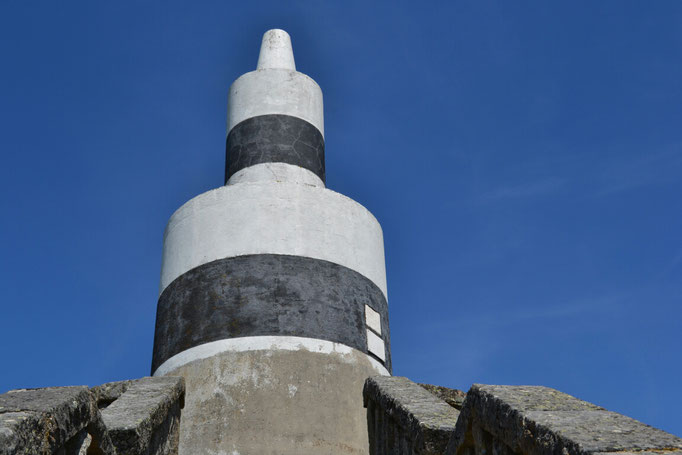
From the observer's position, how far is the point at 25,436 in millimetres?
3529

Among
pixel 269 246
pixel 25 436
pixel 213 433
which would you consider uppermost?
pixel 269 246

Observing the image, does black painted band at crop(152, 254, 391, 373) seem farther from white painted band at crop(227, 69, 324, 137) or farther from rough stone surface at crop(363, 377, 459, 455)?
white painted band at crop(227, 69, 324, 137)

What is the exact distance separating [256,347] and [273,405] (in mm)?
739

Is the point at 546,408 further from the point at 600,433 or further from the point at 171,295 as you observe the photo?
the point at 171,295

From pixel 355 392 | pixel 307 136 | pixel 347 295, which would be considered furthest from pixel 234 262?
pixel 307 136

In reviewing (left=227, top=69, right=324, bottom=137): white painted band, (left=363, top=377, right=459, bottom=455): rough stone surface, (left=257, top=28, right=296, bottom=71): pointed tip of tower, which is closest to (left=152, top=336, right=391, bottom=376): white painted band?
(left=363, top=377, right=459, bottom=455): rough stone surface

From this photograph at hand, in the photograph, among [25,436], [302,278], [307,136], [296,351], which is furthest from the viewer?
[307,136]

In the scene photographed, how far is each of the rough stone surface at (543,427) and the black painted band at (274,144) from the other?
7.27 metres

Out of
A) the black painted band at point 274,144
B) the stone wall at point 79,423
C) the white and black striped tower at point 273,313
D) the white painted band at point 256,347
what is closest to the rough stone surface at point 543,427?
the stone wall at point 79,423

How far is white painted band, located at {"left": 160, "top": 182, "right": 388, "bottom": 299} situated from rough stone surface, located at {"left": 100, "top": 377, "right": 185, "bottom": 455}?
2028 mm

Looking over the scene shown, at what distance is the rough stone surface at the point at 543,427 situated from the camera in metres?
3.63

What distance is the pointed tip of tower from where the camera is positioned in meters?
13.3

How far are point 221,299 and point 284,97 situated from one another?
4090 millimetres

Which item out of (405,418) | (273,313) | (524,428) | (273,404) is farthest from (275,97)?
(524,428)
